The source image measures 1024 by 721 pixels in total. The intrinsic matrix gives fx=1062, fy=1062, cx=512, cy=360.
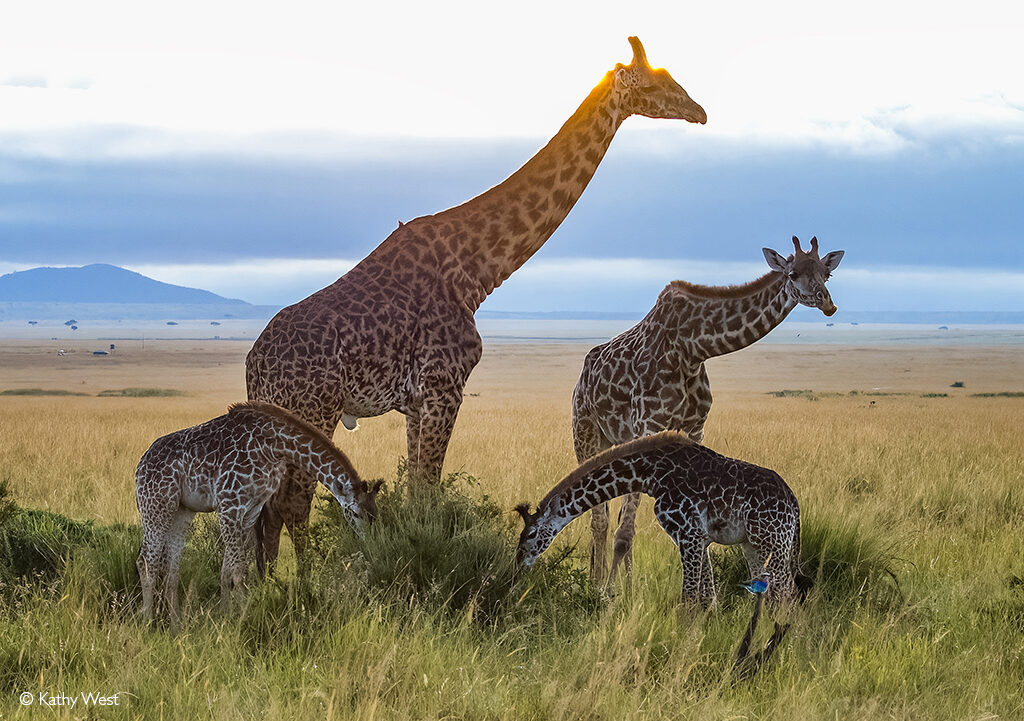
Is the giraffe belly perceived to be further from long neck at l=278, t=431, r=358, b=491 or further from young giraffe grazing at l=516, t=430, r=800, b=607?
long neck at l=278, t=431, r=358, b=491

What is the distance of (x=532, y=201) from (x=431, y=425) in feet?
6.75

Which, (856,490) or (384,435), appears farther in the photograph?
(384,435)

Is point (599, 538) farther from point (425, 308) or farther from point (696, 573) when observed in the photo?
point (425, 308)

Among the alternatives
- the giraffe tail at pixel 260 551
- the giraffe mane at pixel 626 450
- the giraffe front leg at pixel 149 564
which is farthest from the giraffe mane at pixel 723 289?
the giraffe front leg at pixel 149 564

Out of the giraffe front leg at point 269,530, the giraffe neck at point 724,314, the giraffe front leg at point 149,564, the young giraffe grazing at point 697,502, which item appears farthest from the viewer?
the giraffe front leg at point 269,530

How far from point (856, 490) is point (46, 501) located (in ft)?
32.8

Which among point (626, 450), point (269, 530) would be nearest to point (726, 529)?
point (626, 450)

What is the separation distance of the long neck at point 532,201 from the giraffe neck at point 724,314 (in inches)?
48.4

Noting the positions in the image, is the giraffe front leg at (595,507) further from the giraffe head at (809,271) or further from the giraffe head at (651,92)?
the giraffe head at (651,92)

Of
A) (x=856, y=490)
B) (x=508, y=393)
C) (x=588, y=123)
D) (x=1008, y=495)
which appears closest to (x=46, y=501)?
(x=588, y=123)

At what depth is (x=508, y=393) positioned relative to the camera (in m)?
46.7

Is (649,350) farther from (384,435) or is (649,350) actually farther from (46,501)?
(384,435)

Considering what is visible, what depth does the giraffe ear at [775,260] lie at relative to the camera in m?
6.80

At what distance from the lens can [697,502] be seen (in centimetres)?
619
